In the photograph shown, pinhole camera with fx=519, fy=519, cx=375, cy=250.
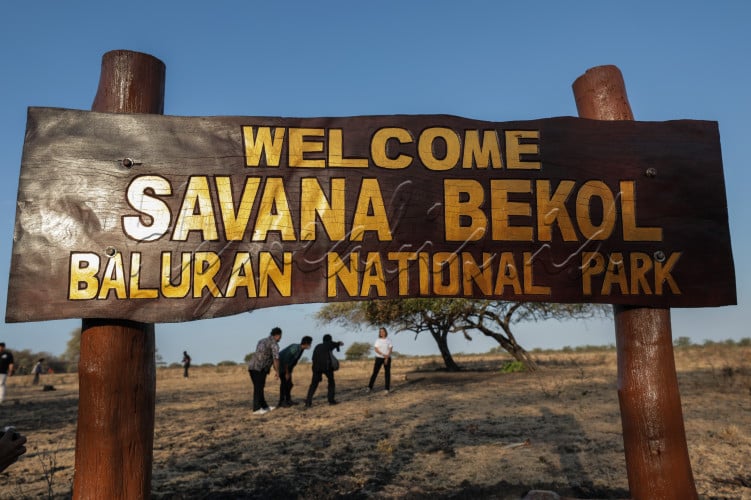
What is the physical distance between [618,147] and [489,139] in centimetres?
82

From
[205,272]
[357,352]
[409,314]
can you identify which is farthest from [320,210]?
[357,352]

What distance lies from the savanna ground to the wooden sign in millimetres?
3169

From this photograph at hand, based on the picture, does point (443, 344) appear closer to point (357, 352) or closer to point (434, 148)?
point (434, 148)

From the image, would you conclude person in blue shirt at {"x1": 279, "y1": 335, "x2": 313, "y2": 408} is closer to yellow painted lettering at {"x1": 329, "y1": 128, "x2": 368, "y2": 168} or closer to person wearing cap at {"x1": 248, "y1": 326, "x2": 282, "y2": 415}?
person wearing cap at {"x1": 248, "y1": 326, "x2": 282, "y2": 415}

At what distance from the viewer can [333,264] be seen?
2.95 m

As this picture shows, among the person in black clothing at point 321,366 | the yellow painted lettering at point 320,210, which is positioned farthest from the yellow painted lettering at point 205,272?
the person in black clothing at point 321,366

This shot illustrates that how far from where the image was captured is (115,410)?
275 cm

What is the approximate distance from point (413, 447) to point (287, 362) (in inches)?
220

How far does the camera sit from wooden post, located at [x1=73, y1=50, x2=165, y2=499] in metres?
2.71

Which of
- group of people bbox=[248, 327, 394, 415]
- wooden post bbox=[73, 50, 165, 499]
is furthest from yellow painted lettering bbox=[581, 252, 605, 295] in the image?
group of people bbox=[248, 327, 394, 415]

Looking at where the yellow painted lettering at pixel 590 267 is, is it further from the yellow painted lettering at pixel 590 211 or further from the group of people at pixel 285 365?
the group of people at pixel 285 365

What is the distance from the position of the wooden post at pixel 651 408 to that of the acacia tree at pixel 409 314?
54.3 feet

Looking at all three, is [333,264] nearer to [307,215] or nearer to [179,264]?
[307,215]

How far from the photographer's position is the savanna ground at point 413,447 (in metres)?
5.79
